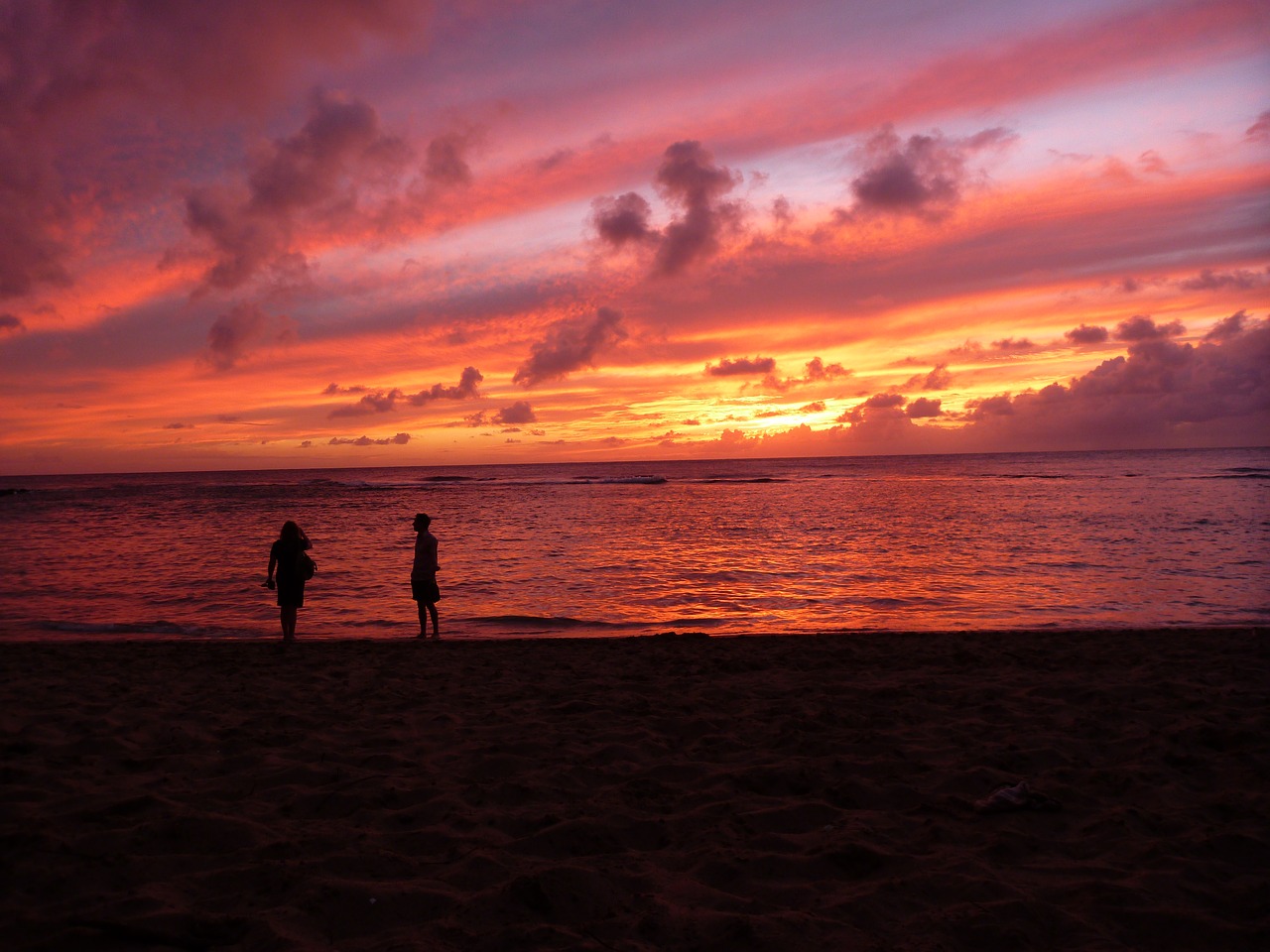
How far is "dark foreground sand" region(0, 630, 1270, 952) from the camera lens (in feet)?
12.3

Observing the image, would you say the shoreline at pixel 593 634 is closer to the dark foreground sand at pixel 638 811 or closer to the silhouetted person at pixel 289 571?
the silhouetted person at pixel 289 571

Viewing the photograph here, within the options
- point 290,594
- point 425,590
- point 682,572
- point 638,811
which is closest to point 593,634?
point 425,590

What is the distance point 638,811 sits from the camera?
506 cm

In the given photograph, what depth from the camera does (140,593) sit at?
56.4 feet

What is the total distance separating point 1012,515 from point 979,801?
32933mm

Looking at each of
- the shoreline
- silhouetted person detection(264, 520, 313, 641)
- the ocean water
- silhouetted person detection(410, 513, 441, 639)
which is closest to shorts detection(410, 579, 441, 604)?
silhouetted person detection(410, 513, 441, 639)

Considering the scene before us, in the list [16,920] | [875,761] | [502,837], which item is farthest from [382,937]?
[875,761]

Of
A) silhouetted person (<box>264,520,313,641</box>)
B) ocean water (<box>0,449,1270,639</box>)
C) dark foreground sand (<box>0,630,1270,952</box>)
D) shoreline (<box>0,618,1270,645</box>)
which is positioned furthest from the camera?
ocean water (<box>0,449,1270,639</box>)

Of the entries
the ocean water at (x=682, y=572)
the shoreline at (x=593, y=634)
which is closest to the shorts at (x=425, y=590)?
the shoreline at (x=593, y=634)

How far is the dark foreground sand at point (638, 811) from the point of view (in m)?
3.75

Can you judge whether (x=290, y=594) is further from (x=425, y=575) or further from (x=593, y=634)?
(x=593, y=634)

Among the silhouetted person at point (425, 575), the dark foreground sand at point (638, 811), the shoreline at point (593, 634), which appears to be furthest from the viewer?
the silhouetted person at point (425, 575)

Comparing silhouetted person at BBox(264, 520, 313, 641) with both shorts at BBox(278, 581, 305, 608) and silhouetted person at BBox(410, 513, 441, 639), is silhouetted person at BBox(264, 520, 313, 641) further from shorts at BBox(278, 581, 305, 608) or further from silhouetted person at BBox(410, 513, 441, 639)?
silhouetted person at BBox(410, 513, 441, 639)

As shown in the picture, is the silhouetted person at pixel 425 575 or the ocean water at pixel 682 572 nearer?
the silhouetted person at pixel 425 575
